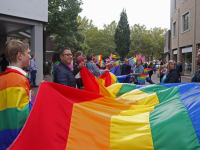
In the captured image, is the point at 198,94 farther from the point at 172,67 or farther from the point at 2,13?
the point at 2,13

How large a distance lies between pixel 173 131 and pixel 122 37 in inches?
1910

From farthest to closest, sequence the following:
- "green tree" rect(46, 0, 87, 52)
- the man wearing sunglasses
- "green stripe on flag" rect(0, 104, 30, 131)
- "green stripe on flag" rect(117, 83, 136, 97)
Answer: "green tree" rect(46, 0, 87, 52) < "green stripe on flag" rect(117, 83, 136, 97) < the man wearing sunglasses < "green stripe on flag" rect(0, 104, 30, 131)

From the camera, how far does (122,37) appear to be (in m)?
49.9

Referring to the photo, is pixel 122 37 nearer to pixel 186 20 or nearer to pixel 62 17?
pixel 186 20

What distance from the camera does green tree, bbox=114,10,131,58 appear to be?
49906 mm

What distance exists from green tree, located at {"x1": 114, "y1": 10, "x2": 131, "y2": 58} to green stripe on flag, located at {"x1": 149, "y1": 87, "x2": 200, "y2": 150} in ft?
156

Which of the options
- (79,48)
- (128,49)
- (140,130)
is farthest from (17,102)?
(128,49)

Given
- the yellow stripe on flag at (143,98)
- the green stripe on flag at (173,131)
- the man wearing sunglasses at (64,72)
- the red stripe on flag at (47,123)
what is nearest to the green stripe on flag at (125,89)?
the yellow stripe on flag at (143,98)

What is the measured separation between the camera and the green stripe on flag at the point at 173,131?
8.31 ft

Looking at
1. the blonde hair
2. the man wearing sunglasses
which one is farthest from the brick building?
the blonde hair

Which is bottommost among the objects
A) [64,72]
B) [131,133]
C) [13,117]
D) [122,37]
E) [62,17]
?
[131,133]

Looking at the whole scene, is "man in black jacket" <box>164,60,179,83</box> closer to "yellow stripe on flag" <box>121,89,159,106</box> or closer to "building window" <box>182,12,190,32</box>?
"yellow stripe on flag" <box>121,89,159,106</box>

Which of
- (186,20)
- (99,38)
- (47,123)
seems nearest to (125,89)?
(47,123)

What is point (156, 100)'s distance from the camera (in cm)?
443
